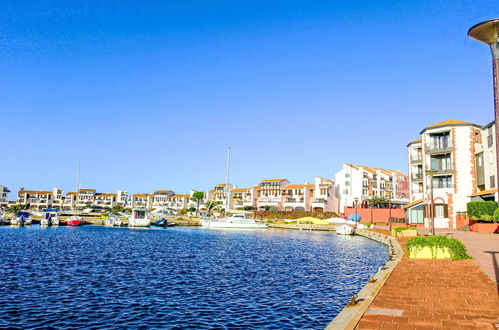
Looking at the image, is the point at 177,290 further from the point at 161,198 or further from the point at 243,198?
the point at 161,198

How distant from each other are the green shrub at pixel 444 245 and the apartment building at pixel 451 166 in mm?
32274

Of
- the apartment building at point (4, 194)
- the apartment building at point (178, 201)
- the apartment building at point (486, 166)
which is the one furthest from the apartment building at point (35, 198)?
the apartment building at point (486, 166)

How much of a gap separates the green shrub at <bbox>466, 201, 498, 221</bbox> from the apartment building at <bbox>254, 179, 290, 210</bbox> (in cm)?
7953

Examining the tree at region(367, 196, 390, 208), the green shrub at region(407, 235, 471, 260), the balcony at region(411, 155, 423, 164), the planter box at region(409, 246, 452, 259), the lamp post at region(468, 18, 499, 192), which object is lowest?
the planter box at region(409, 246, 452, 259)

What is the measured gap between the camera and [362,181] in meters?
105

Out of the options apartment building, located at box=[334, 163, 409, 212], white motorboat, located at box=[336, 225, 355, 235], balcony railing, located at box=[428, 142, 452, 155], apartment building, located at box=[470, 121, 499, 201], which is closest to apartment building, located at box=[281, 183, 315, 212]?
apartment building, located at box=[334, 163, 409, 212]

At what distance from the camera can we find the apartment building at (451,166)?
2101 inches

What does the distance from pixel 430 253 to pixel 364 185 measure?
86.2 meters

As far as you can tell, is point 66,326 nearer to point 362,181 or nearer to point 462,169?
point 462,169

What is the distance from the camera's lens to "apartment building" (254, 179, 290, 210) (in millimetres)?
123562

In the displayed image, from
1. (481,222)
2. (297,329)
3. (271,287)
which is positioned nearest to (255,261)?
(271,287)

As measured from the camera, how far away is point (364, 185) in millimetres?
105312

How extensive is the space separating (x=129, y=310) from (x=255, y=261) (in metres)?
15.7

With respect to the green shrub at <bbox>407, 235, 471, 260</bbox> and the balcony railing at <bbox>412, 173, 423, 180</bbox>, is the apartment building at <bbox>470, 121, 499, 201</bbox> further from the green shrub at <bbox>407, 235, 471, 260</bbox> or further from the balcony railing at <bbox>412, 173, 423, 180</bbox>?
the green shrub at <bbox>407, 235, 471, 260</bbox>
